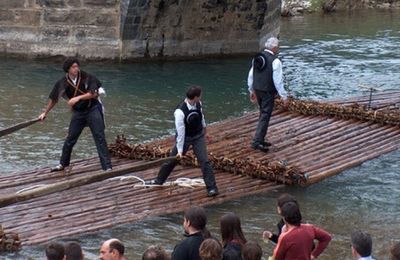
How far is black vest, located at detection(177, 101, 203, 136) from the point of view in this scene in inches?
481

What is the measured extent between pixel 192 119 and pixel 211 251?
5082 mm

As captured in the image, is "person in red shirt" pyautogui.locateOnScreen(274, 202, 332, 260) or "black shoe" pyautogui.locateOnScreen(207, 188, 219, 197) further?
"black shoe" pyautogui.locateOnScreen(207, 188, 219, 197)

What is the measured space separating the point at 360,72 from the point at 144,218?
52.5 feet

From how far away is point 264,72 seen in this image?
48.0ft

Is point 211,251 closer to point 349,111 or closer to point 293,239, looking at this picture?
point 293,239

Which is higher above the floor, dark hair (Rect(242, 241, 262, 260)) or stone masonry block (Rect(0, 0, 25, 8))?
dark hair (Rect(242, 241, 262, 260))

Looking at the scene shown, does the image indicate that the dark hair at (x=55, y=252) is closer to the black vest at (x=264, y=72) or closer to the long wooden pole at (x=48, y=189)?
the long wooden pole at (x=48, y=189)

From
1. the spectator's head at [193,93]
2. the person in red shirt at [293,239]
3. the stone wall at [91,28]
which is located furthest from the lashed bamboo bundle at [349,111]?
the stone wall at [91,28]

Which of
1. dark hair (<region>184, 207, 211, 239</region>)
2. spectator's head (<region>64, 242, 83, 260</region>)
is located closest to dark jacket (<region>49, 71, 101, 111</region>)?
dark hair (<region>184, 207, 211, 239</region>)

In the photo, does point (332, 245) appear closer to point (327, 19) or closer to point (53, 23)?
point (53, 23)

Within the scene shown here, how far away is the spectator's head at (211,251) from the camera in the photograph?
730cm

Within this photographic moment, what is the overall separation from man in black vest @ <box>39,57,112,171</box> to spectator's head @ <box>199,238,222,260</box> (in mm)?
6144

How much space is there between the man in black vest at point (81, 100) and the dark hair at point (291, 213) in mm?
5578

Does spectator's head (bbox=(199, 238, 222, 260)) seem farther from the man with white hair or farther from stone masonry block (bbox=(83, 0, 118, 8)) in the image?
stone masonry block (bbox=(83, 0, 118, 8))
